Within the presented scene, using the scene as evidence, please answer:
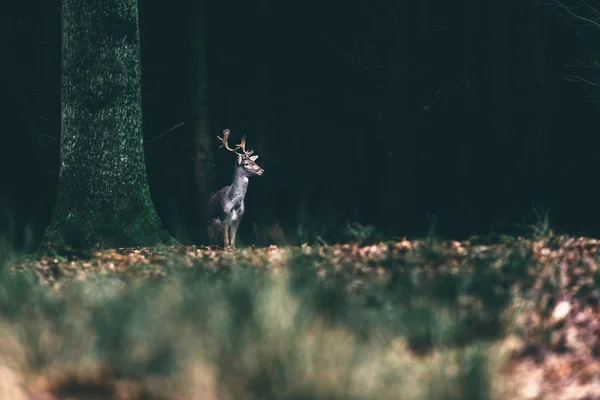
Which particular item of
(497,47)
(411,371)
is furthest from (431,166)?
(411,371)

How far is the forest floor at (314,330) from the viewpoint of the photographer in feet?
15.5

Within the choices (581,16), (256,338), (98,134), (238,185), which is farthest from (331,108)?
(256,338)

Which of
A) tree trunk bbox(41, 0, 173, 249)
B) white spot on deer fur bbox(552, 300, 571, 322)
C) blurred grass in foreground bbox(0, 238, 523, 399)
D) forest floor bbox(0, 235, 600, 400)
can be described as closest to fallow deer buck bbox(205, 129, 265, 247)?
tree trunk bbox(41, 0, 173, 249)

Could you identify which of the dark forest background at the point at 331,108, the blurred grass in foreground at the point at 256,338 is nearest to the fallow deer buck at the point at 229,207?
the dark forest background at the point at 331,108

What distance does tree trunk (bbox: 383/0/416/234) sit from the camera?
18.2 metres

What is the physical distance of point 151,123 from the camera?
900 inches

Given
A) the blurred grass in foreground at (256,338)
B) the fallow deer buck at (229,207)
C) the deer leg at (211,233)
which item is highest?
the blurred grass in foreground at (256,338)

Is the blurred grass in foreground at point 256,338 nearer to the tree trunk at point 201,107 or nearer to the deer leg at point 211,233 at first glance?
the deer leg at point 211,233

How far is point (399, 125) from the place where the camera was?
60.5 ft

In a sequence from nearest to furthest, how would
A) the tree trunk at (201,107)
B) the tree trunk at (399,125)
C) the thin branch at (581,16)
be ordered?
the thin branch at (581,16) < the tree trunk at (399,125) < the tree trunk at (201,107)

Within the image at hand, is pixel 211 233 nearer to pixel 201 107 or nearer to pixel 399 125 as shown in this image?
pixel 399 125

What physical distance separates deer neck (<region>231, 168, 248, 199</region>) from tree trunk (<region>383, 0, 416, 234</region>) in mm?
3500

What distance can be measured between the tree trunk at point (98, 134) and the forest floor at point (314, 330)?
2.84 m

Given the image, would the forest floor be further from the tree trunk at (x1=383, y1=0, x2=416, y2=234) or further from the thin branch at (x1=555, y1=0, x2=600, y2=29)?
the tree trunk at (x1=383, y1=0, x2=416, y2=234)
